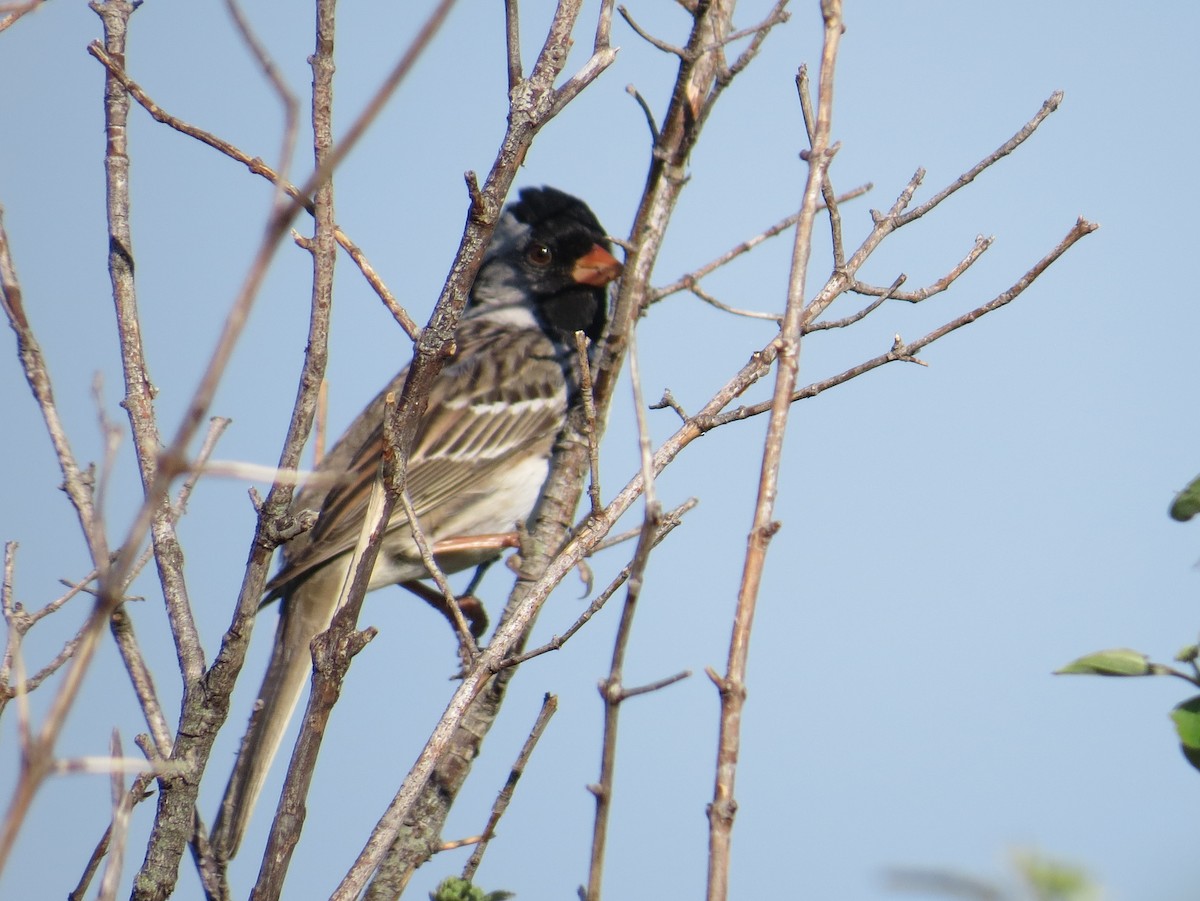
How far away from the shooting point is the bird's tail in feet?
12.6

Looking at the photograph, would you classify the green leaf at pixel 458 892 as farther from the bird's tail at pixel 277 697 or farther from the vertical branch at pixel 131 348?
the bird's tail at pixel 277 697

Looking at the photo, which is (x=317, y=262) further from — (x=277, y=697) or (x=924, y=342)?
(x=277, y=697)

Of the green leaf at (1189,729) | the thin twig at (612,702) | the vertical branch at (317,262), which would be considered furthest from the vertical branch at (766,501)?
the vertical branch at (317,262)

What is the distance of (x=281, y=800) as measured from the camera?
70.9 inches

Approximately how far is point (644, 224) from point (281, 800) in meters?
1.84

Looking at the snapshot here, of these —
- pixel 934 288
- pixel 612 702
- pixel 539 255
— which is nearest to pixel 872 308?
pixel 934 288

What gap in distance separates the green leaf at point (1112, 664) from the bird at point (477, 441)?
2970 millimetres

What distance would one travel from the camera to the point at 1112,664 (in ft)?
4.82

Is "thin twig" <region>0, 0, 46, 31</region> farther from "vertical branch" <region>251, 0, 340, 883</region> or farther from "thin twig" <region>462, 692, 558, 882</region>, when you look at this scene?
"thin twig" <region>462, 692, 558, 882</region>

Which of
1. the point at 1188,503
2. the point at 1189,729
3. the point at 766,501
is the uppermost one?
the point at 766,501

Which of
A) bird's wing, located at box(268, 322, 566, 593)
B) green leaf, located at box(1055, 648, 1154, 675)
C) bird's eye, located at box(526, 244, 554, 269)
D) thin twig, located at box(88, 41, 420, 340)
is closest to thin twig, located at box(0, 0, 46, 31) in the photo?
thin twig, located at box(88, 41, 420, 340)

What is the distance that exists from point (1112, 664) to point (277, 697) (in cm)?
337

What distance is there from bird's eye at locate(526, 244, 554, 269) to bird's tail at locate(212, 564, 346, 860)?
6.21 feet

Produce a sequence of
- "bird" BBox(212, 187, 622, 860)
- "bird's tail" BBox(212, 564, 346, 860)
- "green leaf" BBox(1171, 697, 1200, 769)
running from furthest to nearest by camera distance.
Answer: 1. "bird" BBox(212, 187, 622, 860)
2. "bird's tail" BBox(212, 564, 346, 860)
3. "green leaf" BBox(1171, 697, 1200, 769)
